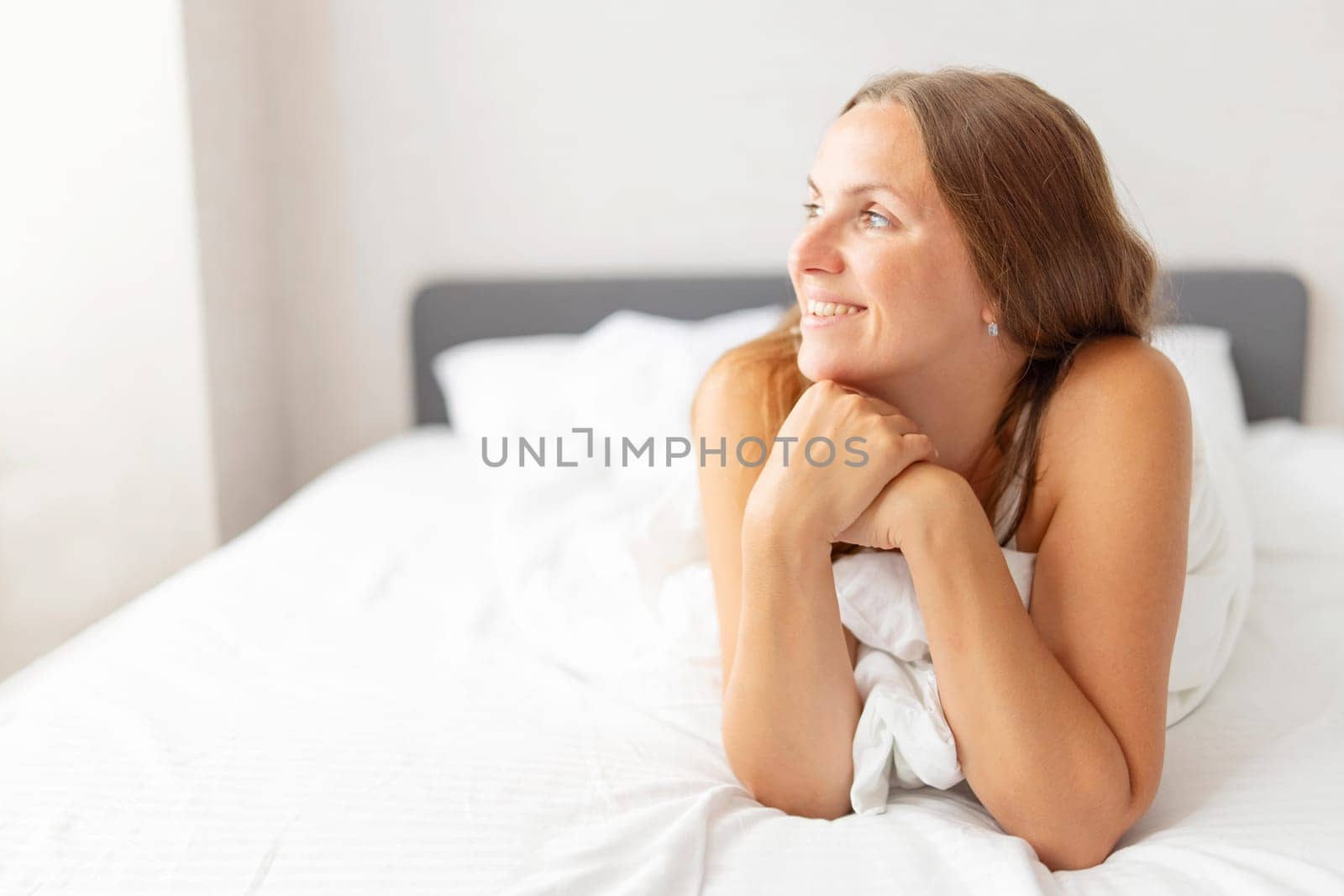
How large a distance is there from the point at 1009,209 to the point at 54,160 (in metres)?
1.88

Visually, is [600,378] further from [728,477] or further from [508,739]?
[508,739]

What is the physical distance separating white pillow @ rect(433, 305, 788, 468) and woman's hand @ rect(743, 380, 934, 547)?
765 mm

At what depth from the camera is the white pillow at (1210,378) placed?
1.88 meters

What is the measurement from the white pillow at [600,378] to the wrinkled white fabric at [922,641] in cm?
73

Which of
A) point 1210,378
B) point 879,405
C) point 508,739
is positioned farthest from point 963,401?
point 1210,378

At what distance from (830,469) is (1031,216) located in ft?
1.02

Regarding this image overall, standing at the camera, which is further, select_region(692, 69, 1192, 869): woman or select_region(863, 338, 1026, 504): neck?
select_region(863, 338, 1026, 504): neck

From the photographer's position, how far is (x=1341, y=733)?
108 centimetres

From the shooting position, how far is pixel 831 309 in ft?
3.50

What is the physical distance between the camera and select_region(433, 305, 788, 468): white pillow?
192cm

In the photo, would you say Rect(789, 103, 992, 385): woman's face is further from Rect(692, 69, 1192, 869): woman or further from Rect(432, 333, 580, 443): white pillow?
Rect(432, 333, 580, 443): white pillow

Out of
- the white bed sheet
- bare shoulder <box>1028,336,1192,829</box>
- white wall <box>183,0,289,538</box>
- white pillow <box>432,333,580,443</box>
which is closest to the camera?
the white bed sheet

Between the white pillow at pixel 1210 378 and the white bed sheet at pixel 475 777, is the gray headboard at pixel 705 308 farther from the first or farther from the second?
the white bed sheet at pixel 475 777

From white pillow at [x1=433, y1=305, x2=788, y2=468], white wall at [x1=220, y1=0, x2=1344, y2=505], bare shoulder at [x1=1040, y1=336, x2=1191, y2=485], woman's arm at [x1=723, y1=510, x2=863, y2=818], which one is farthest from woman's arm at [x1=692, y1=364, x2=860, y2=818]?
white wall at [x1=220, y1=0, x2=1344, y2=505]
